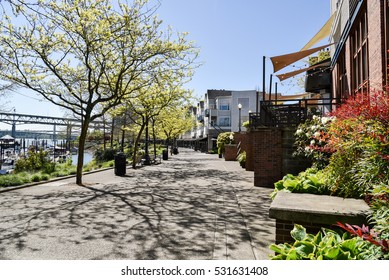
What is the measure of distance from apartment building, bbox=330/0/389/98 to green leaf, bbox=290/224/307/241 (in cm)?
296

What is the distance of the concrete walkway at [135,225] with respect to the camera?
4.62 m

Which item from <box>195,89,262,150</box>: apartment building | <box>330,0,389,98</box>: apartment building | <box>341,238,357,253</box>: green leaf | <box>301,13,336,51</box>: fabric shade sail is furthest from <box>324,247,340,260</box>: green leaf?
<box>195,89,262,150</box>: apartment building

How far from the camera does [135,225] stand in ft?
20.0

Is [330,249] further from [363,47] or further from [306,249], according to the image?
[363,47]

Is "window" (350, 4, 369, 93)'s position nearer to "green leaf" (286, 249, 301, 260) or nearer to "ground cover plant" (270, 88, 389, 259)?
"ground cover plant" (270, 88, 389, 259)

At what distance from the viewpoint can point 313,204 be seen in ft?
14.4

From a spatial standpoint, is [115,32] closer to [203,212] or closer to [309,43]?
[203,212]

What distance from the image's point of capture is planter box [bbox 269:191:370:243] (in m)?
3.81

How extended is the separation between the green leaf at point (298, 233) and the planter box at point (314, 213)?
0.19 metres

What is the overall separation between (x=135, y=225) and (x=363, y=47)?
29.3 ft

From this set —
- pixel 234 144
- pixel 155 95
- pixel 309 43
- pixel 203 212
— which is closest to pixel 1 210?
pixel 203 212

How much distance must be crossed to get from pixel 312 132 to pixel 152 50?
26.4ft

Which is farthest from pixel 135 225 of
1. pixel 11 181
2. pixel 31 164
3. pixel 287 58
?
pixel 31 164

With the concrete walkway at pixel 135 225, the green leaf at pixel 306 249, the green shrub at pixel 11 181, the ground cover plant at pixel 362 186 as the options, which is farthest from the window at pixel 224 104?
the green leaf at pixel 306 249
